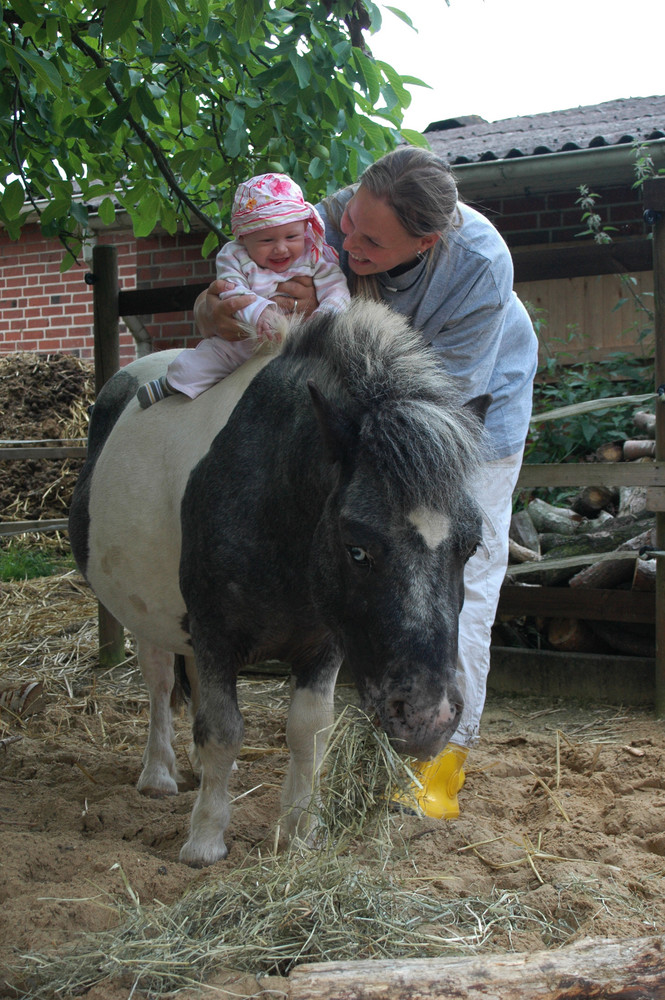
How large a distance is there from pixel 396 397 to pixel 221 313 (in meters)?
0.90

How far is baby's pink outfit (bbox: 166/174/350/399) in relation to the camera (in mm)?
3000

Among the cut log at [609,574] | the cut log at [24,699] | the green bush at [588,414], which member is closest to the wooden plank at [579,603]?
the cut log at [609,574]

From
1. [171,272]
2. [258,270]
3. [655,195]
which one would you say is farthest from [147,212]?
[171,272]

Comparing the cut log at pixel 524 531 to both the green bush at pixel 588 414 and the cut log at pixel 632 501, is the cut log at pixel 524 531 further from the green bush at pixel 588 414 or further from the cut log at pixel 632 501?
the cut log at pixel 632 501

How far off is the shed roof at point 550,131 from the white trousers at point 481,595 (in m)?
4.65

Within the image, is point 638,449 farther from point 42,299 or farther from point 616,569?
point 42,299

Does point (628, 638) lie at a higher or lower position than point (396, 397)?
lower

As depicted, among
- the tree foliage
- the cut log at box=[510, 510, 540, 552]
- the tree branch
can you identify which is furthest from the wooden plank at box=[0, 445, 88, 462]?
the cut log at box=[510, 510, 540, 552]

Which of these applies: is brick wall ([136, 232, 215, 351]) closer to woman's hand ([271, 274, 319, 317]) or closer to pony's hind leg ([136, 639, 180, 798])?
pony's hind leg ([136, 639, 180, 798])

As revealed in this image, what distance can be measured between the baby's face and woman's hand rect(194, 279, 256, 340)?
0.52 feet

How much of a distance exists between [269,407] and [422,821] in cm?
152

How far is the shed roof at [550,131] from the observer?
7031 millimetres

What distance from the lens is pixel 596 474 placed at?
454cm

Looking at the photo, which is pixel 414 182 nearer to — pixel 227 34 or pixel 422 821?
pixel 227 34
